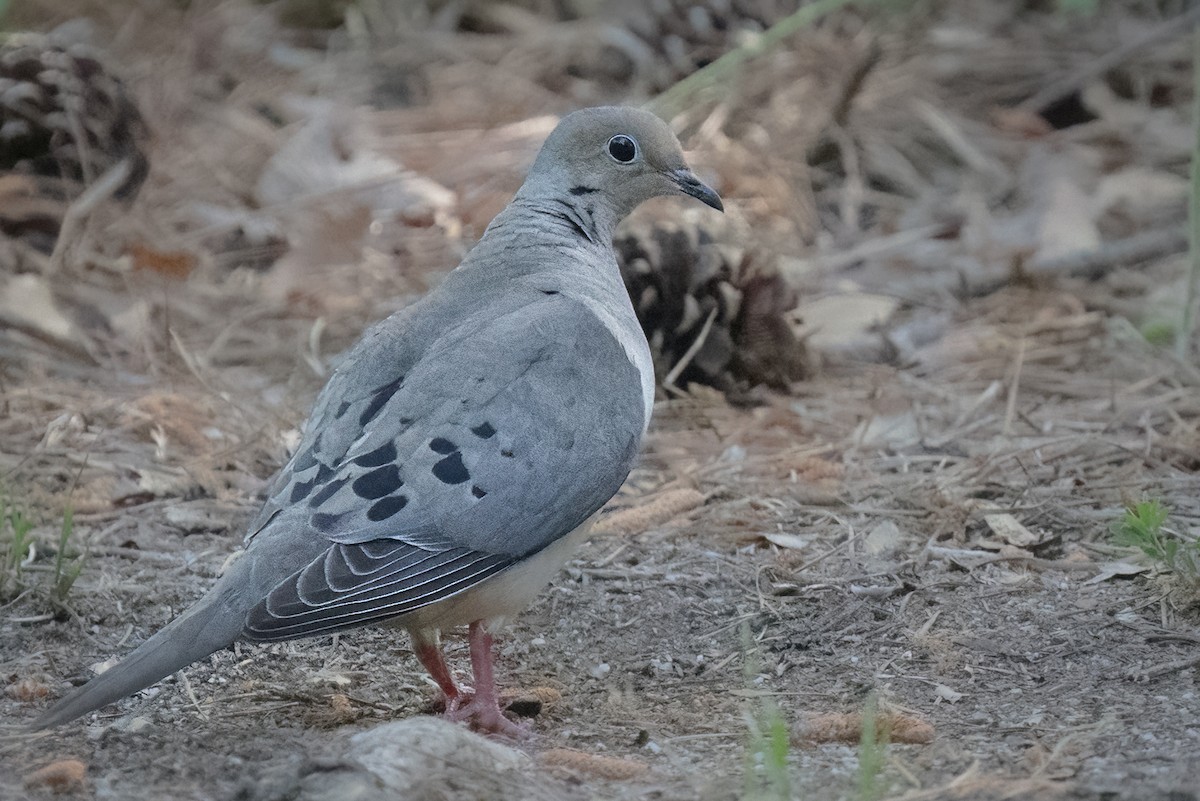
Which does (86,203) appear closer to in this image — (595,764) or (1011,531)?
(1011,531)

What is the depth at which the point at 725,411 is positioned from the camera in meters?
4.85

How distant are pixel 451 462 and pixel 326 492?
258 mm

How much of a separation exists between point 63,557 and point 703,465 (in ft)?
6.02

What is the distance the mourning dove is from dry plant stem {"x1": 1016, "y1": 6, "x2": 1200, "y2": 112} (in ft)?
13.9

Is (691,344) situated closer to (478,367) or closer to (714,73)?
(714,73)

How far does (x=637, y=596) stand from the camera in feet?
12.2

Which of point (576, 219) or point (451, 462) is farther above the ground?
point (576, 219)

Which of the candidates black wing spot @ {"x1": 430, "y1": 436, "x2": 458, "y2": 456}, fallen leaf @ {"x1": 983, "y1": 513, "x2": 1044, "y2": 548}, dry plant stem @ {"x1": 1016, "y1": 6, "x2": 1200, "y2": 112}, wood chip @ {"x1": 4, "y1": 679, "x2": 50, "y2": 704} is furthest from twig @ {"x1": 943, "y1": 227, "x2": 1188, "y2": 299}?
wood chip @ {"x1": 4, "y1": 679, "x2": 50, "y2": 704}

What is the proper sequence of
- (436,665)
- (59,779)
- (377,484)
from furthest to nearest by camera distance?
(436,665) < (377,484) < (59,779)

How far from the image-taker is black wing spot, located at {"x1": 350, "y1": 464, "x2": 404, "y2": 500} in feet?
9.80

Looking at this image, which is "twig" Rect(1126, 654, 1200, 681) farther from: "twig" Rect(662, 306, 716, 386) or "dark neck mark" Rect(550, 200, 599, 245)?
"twig" Rect(662, 306, 716, 386)

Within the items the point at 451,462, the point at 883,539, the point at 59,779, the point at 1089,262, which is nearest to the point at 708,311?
the point at 883,539

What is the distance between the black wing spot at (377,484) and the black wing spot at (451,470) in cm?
8

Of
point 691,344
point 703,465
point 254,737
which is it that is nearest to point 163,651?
point 254,737
